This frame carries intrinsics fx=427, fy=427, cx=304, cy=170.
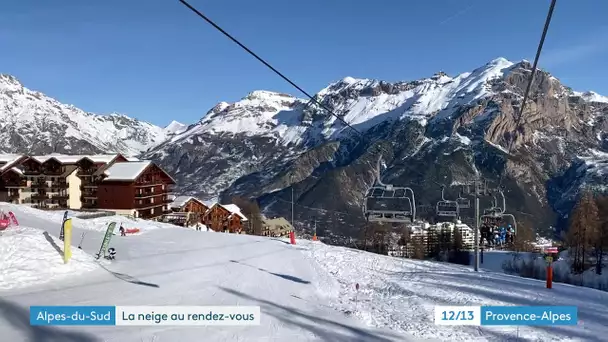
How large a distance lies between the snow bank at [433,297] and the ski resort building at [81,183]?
41152 mm

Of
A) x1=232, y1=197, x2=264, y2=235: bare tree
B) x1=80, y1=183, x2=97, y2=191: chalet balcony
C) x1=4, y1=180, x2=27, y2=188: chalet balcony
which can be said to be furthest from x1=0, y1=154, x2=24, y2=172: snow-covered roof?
x1=232, y1=197, x2=264, y2=235: bare tree

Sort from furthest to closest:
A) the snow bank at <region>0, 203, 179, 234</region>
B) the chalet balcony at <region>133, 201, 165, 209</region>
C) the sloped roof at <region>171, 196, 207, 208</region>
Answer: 1. the sloped roof at <region>171, 196, 207, 208</region>
2. the chalet balcony at <region>133, 201, 165, 209</region>
3. the snow bank at <region>0, 203, 179, 234</region>

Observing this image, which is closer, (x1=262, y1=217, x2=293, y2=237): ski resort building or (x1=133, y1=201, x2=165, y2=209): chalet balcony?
(x1=133, y1=201, x2=165, y2=209): chalet balcony

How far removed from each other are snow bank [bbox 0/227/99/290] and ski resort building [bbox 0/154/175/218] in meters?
41.7

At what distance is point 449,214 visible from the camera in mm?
22141

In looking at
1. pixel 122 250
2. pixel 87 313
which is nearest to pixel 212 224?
pixel 122 250

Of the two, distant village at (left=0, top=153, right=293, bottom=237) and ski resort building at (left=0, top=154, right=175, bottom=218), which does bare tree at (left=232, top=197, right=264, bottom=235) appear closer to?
distant village at (left=0, top=153, right=293, bottom=237)

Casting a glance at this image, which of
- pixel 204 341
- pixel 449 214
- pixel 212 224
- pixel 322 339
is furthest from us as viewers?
pixel 212 224

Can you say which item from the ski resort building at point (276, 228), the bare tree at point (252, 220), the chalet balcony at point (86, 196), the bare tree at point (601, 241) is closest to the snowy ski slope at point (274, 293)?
the bare tree at point (601, 241)

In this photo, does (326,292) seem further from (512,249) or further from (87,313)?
(512,249)

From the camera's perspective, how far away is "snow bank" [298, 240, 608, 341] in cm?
1402

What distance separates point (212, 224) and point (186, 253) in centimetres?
5064

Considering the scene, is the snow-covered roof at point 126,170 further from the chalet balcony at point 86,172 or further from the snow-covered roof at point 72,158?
the chalet balcony at point 86,172

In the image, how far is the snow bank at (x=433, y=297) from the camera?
14.0 m
